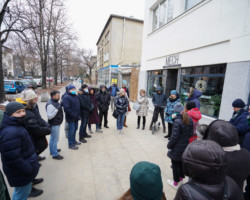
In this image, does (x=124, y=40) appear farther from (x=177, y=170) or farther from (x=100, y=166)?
(x=177, y=170)

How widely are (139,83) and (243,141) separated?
919 centimetres

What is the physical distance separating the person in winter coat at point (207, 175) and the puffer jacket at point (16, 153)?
1962 mm

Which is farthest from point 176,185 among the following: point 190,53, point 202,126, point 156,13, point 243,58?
point 156,13

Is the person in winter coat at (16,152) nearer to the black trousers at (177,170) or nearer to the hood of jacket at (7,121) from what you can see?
the hood of jacket at (7,121)

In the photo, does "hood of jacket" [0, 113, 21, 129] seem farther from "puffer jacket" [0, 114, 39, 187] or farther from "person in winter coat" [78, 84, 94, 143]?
"person in winter coat" [78, 84, 94, 143]

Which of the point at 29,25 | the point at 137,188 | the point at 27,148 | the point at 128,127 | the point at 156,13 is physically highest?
the point at 156,13

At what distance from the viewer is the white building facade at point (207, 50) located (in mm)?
4285

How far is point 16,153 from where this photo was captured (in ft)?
5.89

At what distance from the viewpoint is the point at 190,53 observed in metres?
6.35

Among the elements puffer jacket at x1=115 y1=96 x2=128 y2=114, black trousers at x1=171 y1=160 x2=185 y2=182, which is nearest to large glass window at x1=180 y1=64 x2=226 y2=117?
puffer jacket at x1=115 y1=96 x2=128 y2=114

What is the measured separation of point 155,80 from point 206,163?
886 centimetres

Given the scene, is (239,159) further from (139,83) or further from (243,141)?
(139,83)

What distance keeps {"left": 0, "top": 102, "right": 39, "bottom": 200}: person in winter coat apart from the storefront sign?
22.6 feet

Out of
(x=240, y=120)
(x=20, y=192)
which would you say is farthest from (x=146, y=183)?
(x=240, y=120)
